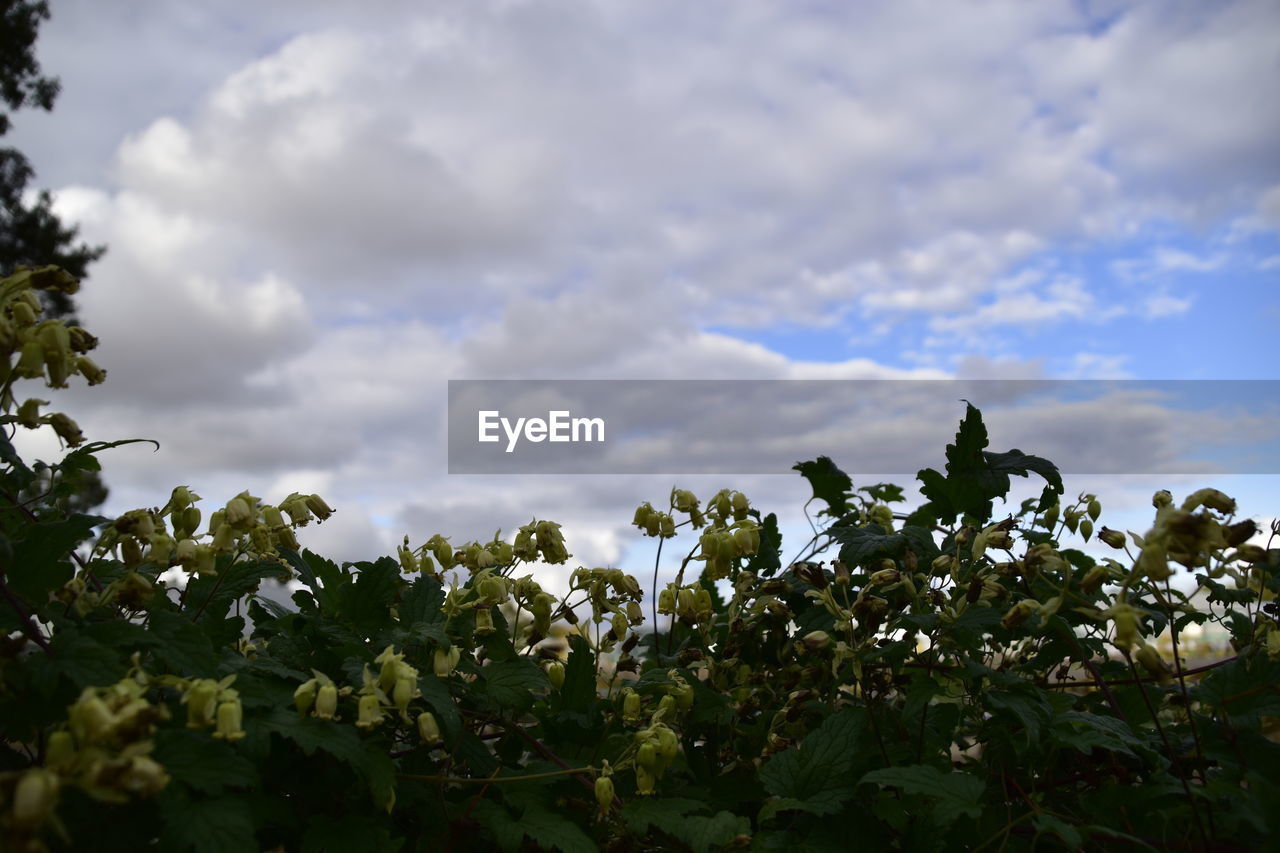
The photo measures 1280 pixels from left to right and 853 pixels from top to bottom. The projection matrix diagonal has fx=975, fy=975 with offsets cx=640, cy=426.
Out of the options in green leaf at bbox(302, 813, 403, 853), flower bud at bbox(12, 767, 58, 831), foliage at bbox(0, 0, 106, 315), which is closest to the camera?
flower bud at bbox(12, 767, 58, 831)

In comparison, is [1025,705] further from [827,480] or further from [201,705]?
[201,705]

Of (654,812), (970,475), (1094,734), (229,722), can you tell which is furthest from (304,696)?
(970,475)

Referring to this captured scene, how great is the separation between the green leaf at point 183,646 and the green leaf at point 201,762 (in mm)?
95

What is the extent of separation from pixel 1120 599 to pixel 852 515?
1.24m

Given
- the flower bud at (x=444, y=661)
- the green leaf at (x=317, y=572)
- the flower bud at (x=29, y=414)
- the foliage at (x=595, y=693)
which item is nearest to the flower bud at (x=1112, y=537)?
the foliage at (x=595, y=693)

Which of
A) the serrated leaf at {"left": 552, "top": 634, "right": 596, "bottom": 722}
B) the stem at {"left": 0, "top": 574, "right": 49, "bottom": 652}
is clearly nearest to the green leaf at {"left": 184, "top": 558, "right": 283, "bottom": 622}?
the stem at {"left": 0, "top": 574, "right": 49, "bottom": 652}

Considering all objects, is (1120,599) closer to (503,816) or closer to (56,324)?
(503,816)

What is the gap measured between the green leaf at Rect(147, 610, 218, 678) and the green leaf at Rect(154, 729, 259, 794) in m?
0.10

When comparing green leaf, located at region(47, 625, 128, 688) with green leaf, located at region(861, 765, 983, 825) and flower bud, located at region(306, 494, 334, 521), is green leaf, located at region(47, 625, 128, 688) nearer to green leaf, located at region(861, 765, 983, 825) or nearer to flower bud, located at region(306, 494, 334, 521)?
flower bud, located at region(306, 494, 334, 521)

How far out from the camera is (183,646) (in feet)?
4.51

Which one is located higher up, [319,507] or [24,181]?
[24,181]

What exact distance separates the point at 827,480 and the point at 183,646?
1.81 meters

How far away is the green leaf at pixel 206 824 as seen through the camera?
1185 millimetres

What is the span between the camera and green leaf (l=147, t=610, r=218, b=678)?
135 centimetres
